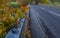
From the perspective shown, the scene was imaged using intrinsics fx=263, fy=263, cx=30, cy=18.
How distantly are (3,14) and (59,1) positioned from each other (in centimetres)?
8474

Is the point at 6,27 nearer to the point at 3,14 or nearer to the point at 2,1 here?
the point at 3,14

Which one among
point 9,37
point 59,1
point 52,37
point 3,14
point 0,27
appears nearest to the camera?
point 9,37

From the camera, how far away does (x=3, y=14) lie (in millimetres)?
6336

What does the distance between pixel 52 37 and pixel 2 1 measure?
228 cm

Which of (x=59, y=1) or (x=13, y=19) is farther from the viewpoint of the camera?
(x=59, y=1)

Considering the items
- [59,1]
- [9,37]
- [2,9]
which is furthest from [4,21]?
[59,1]

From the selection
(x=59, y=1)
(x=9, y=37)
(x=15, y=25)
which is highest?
(x=9, y=37)

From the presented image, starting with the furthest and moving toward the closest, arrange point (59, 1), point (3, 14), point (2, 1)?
point (59, 1) → point (2, 1) → point (3, 14)

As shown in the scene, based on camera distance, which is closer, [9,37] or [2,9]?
[9,37]

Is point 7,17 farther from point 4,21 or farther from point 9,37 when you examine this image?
point 9,37

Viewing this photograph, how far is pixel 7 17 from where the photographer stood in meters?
6.01

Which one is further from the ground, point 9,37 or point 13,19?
point 9,37

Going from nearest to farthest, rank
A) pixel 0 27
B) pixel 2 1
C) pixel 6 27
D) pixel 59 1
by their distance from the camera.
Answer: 1. pixel 0 27
2. pixel 6 27
3. pixel 2 1
4. pixel 59 1

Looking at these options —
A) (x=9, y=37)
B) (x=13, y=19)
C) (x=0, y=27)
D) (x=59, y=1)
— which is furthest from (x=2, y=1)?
(x=59, y=1)
